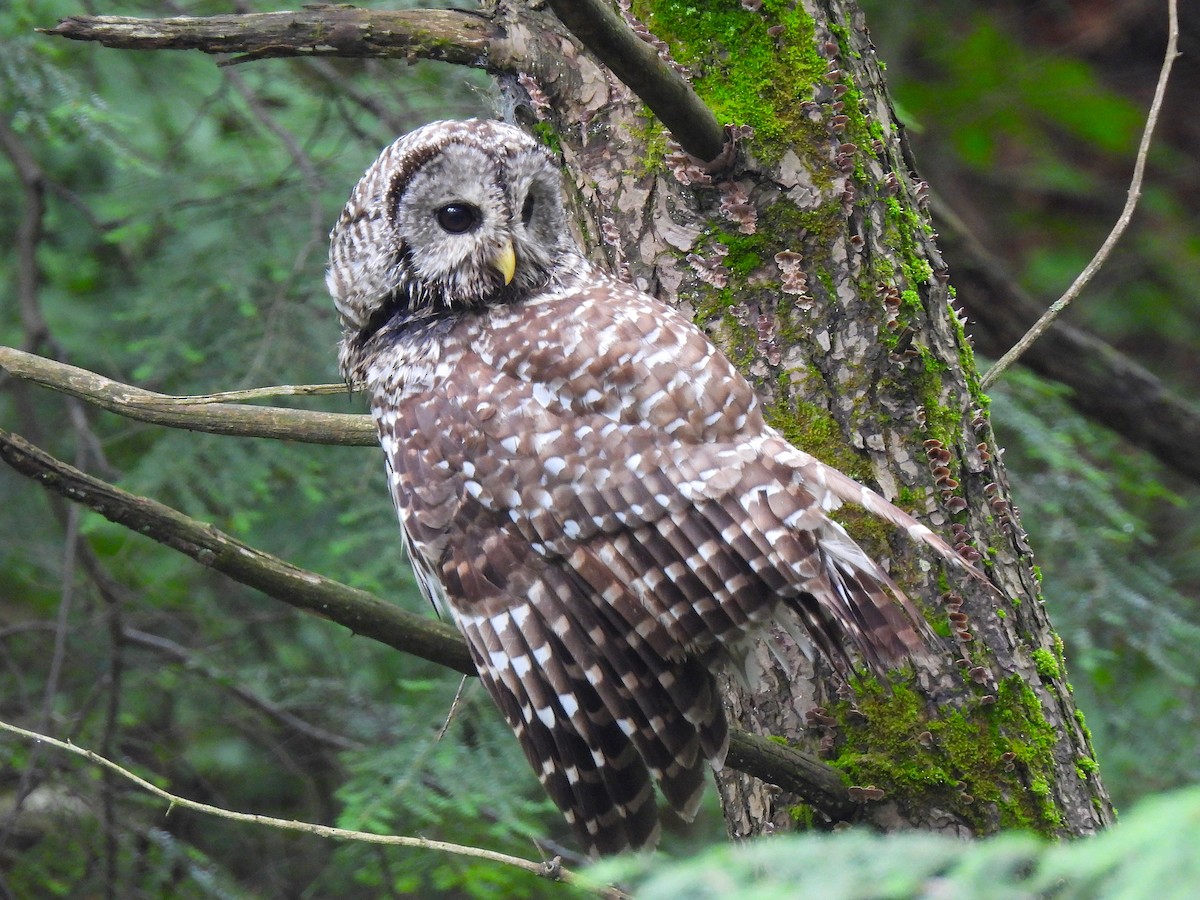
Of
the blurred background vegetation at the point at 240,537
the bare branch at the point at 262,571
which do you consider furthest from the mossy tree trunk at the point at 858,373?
the blurred background vegetation at the point at 240,537

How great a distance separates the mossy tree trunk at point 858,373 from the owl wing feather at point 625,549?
162 mm

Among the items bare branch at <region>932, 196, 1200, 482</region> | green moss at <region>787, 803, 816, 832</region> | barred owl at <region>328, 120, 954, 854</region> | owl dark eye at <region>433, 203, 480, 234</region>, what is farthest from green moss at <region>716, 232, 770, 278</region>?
bare branch at <region>932, 196, 1200, 482</region>

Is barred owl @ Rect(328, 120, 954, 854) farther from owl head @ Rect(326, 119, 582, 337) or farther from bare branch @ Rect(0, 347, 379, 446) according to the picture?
bare branch @ Rect(0, 347, 379, 446)

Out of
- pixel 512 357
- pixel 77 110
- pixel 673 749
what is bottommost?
pixel 673 749

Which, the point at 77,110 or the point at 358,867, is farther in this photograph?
the point at 358,867

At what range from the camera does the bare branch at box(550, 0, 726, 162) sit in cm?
191

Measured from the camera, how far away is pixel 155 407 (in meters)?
2.37

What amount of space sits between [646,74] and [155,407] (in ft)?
3.86

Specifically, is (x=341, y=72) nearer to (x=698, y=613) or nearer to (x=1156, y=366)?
(x=698, y=613)

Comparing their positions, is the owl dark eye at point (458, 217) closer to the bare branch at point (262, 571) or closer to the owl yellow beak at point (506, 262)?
the owl yellow beak at point (506, 262)

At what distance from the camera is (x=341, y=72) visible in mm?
4648

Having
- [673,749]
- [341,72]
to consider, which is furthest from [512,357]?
[341,72]

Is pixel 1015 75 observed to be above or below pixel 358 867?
above

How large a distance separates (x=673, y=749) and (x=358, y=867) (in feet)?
8.45
